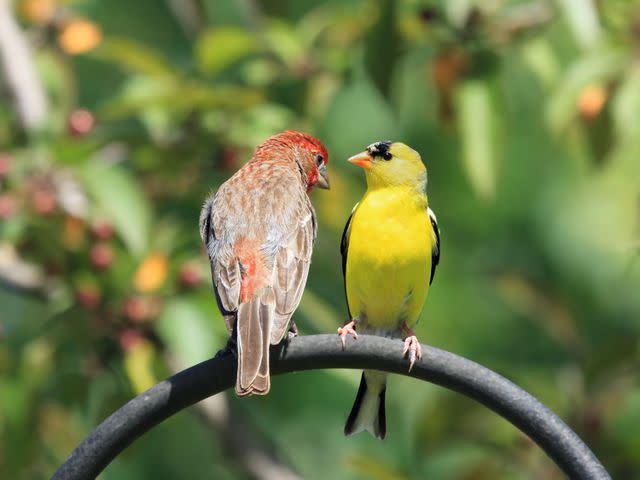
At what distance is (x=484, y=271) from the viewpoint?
16.3 feet

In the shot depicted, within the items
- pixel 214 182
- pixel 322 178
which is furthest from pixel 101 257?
pixel 322 178

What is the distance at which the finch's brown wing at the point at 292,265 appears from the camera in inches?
107

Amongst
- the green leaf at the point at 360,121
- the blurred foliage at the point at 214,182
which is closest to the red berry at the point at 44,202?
the blurred foliage at the point at 214,182

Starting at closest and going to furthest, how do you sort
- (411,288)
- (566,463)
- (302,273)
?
(566,463)
(302,273)
(411,288)

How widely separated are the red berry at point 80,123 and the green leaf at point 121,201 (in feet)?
1.46

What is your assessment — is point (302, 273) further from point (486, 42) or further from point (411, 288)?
point (486, 42)

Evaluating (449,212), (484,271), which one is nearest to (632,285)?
(449,212)

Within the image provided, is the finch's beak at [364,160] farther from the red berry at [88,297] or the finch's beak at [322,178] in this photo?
the red berry at [88,297]

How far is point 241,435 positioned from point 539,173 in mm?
7919

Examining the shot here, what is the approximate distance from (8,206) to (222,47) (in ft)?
3.12

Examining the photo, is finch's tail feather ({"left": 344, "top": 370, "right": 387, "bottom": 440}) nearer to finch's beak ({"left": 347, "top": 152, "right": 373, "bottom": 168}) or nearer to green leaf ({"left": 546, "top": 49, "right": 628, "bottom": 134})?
finch's beak ({"left": 347, "top": 152, "right": 373, "bottom": 168})

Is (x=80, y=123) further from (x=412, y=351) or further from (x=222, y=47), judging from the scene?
(x=412, y=351)

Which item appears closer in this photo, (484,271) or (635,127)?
(635,127)

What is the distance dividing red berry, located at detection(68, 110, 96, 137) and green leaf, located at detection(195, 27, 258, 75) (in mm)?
501
